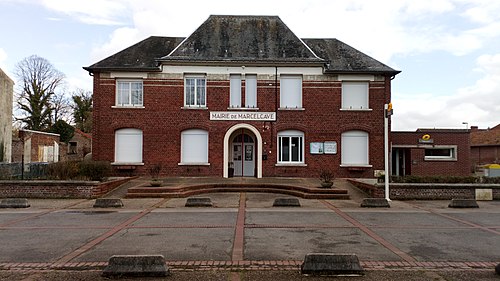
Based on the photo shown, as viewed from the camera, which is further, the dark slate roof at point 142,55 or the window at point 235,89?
the window at point 235,89

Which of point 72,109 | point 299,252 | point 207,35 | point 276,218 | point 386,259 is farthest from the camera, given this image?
point 72,109

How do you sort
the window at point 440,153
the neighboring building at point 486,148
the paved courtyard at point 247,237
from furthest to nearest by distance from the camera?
the neighboring building at point 486,148 < the window at point 440,153 < the paved courtyard at point 247,237

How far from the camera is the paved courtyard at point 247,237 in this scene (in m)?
6.62

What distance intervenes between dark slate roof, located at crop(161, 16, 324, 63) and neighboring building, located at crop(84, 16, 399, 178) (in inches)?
4.7

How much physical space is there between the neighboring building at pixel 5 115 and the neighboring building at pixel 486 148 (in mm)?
45615

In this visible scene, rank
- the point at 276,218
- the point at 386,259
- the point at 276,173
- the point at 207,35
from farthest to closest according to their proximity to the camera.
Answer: the point at 207,35
the point at 276,173
the point at 276,218
the point at 386,259

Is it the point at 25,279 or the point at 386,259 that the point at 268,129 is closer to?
the point at 386,259

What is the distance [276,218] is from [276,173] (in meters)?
11.6

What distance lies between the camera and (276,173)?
22859 mm

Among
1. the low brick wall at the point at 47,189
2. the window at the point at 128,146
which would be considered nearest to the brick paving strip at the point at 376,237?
the low brick wall at the point at 47,189

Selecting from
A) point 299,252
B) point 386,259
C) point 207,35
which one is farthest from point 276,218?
point 207,35

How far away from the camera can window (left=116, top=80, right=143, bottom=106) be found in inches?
917

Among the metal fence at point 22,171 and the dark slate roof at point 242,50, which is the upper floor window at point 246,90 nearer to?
the dark slate roof at point 242,50

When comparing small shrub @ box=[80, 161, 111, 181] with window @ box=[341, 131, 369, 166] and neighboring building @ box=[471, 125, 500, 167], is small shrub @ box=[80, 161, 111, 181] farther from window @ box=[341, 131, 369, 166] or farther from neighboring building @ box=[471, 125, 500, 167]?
neighboring building @ box=[471, 125, 500, 167]
